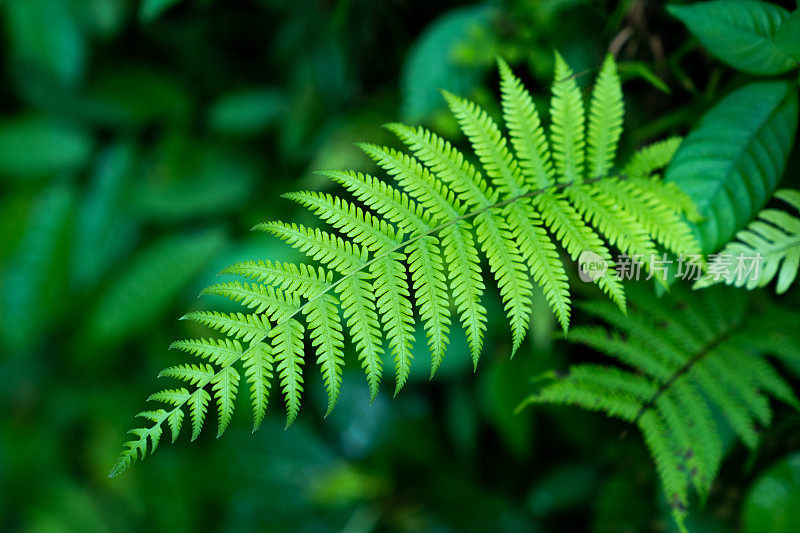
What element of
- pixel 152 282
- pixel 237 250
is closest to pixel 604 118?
pixel 237 250

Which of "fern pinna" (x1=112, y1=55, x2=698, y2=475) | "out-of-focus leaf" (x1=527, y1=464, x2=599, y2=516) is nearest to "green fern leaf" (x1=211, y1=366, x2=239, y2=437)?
"fern pinna" (x1=112, y1=55, x2=698, y2=475)

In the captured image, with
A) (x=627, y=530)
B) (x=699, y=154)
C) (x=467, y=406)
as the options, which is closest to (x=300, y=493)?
(x=467, y=406)

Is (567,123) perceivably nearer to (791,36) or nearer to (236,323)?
(791,36)

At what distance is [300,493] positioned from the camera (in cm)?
258

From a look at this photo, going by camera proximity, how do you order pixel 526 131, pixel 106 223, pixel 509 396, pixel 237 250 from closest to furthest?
pixel 526 131 → pixel 509 396 → pixel 237 250 → pixel 106 223

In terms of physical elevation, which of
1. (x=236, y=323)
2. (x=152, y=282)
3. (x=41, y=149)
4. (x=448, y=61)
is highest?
(x=41, y=149)

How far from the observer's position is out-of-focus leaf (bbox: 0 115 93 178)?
9.19 feet

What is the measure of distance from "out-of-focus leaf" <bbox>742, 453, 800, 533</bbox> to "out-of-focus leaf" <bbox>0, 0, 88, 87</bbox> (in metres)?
3.28

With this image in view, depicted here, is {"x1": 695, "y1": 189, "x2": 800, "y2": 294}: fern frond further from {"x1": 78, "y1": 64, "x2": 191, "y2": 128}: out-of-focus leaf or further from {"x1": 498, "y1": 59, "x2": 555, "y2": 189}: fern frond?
{"x1": 78, "y1": 64, "x2": 191, "y2": 128}: out-of-focus leaf

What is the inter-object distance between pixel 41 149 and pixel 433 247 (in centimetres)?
261

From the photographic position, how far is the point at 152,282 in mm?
2578

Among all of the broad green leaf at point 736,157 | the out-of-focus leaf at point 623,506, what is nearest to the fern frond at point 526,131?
the broad green leaf at point 736,157

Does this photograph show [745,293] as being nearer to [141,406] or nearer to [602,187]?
[602,187]

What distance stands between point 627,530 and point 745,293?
915 millimetres
